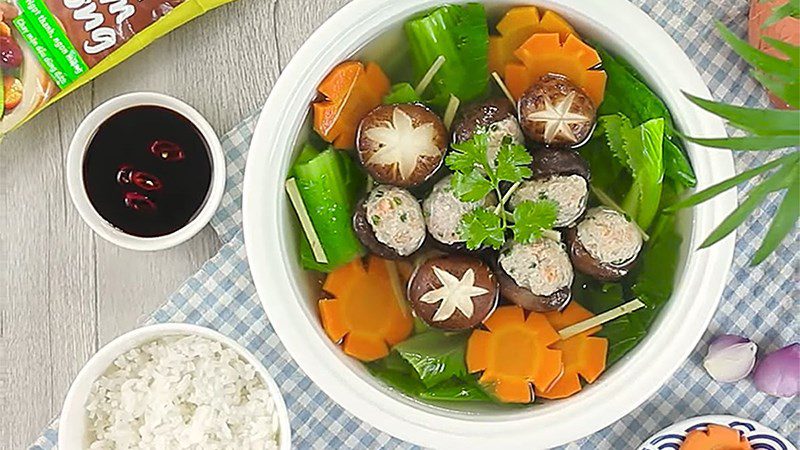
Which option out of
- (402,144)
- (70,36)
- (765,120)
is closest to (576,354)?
(402,144)

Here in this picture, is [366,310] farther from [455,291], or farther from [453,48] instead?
[453,48]

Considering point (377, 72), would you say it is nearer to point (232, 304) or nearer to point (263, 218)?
point (263, 218)

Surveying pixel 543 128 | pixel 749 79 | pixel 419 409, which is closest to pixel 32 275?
pixel 419 409

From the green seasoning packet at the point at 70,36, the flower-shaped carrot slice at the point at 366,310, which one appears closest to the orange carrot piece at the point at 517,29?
the flower-shaped carrot slice at the point at 366,310

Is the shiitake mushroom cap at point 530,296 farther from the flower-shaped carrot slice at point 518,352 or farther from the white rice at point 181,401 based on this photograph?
the white rice at point 181,401

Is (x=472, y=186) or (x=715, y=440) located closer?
(x=472, y=186)

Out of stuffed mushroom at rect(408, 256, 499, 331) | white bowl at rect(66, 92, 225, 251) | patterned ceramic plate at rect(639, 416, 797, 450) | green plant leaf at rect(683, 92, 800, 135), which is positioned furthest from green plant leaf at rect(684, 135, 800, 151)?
white bowl at rect(66, 92, 225, 251)
